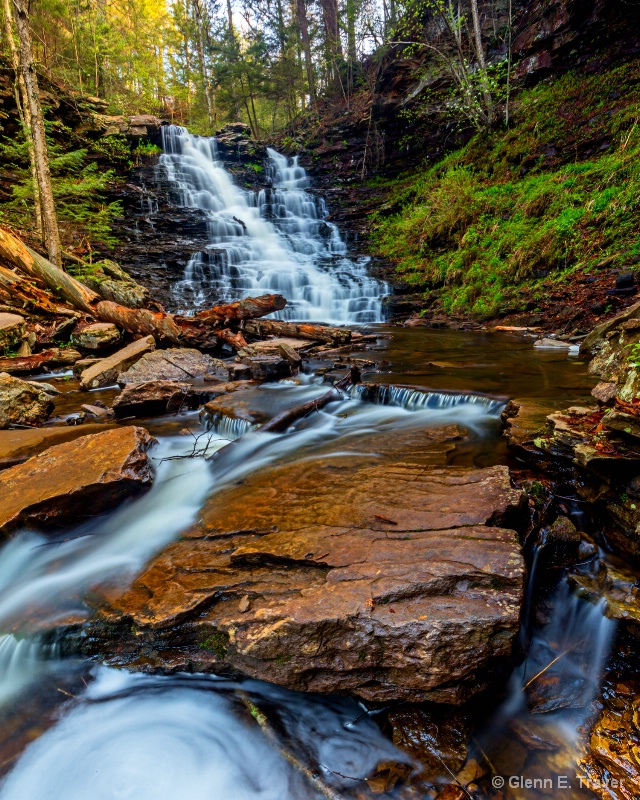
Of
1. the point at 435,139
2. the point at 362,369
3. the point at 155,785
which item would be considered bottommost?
the point at 155,785

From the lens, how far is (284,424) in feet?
16.5

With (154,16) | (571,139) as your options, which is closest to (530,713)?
(571,139)

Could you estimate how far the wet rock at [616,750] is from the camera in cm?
165

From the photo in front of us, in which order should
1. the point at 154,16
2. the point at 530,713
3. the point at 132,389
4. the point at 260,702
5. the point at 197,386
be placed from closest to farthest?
the point at 530,713 → the point at 260,702 → the point at 132,389 → the point at 197,386 → the point at 154,16

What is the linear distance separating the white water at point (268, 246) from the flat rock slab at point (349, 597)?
35.5ft

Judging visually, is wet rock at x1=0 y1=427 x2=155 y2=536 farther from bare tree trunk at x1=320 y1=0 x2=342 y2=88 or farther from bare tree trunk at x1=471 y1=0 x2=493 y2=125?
bare tree trunk at x1=320 y1=0 x2=342 y2=88

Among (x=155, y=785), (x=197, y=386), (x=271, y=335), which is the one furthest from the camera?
(x=271, y=335)

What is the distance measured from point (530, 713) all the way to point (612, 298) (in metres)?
9.07

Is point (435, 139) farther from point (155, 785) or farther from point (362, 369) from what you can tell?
point (155, 785)

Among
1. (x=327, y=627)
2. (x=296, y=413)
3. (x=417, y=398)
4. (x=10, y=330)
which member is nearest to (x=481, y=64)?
(x=417, y=398)

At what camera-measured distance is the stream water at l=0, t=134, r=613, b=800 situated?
1.89 meters

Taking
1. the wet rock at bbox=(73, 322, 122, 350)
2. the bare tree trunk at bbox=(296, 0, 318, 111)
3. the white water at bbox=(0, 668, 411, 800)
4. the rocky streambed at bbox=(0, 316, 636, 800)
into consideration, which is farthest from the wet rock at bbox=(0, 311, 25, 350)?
the bare tree trunk at bbox=(296, 0, 318, 111)

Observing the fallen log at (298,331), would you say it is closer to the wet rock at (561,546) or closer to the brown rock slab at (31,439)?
the brown rock slab at (31,439)

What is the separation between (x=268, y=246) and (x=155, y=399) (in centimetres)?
1370
